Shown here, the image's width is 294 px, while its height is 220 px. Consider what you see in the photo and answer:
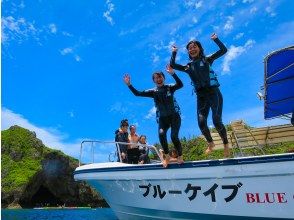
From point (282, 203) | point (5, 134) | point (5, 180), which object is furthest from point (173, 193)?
point (5, 134)

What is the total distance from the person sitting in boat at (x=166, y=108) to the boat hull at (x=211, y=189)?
1.52 ft

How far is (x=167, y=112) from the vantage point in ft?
24.5

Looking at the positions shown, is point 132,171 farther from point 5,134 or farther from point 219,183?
point 5,134

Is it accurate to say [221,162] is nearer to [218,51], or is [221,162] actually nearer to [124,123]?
[218,51]

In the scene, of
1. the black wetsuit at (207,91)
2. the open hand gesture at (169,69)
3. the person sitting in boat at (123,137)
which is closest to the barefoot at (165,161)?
the black wetsuit at (207,91)

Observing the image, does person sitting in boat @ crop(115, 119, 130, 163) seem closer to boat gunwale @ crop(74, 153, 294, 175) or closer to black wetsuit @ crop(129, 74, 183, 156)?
boat gunwale @ crop(74, 153, 294, 175)

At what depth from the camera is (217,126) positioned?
672 centimetres

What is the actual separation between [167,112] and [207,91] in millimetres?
937

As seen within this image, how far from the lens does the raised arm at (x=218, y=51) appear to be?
693 cm

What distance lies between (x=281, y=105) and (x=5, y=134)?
67080 millimetres

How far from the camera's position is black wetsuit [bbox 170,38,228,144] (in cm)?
678

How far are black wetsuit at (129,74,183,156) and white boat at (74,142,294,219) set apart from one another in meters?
0.50

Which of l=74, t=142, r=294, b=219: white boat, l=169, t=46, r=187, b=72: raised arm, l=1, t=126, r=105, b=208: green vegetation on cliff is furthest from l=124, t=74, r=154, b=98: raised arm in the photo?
l=1, t=126, r=105, b=208: green vegetation on cliff

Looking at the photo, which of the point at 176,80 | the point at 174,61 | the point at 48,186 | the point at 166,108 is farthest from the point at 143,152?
the point at 48,186
